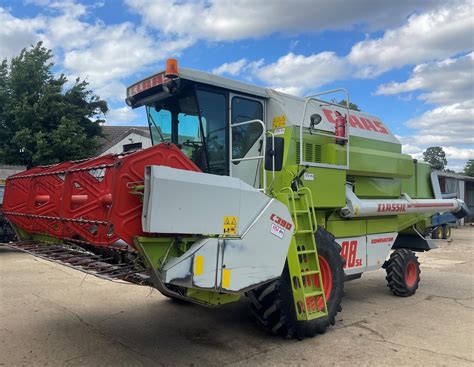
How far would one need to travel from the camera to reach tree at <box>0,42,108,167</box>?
44.0 feet

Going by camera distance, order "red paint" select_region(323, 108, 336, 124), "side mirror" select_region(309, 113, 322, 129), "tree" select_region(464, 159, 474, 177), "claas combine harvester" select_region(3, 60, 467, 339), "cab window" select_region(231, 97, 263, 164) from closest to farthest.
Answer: "claas combine harvester" select_region(3, 60, 467, 339) < "side mirror" select_region(309, 113, 322, 129) < "cab window" select_region(231, 97, 263, 164) < "red paint" select_region(323, 108, 336, 124) < "tree" select_region(464, 159, 474, 177)

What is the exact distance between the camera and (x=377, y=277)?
353 inches

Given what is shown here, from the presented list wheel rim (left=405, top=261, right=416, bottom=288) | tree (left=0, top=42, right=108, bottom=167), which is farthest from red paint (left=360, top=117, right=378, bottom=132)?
tree (left=0, top=42, right=108, bottom=167)

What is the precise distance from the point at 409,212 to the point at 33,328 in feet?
18.7

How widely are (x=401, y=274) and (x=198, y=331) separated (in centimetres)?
367

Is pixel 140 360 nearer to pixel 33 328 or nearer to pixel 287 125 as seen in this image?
pixel 33 328

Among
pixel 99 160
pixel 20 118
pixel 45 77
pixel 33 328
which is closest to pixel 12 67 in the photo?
pixel 45 77

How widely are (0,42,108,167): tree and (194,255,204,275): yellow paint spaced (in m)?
10.8

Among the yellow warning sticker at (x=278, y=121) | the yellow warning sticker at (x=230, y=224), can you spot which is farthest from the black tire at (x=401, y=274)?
the yellow warning sticker at (x=230, y=224)

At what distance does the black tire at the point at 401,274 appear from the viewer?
23.3ft

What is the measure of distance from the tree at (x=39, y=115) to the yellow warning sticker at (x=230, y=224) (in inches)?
420

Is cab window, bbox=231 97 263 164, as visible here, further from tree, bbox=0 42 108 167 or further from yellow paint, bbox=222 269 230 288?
tree, bbox=0 42 108 167

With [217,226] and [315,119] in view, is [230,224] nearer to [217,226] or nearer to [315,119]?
[217,226]

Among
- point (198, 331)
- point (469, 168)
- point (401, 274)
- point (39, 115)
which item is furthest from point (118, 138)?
point (469, 168)
